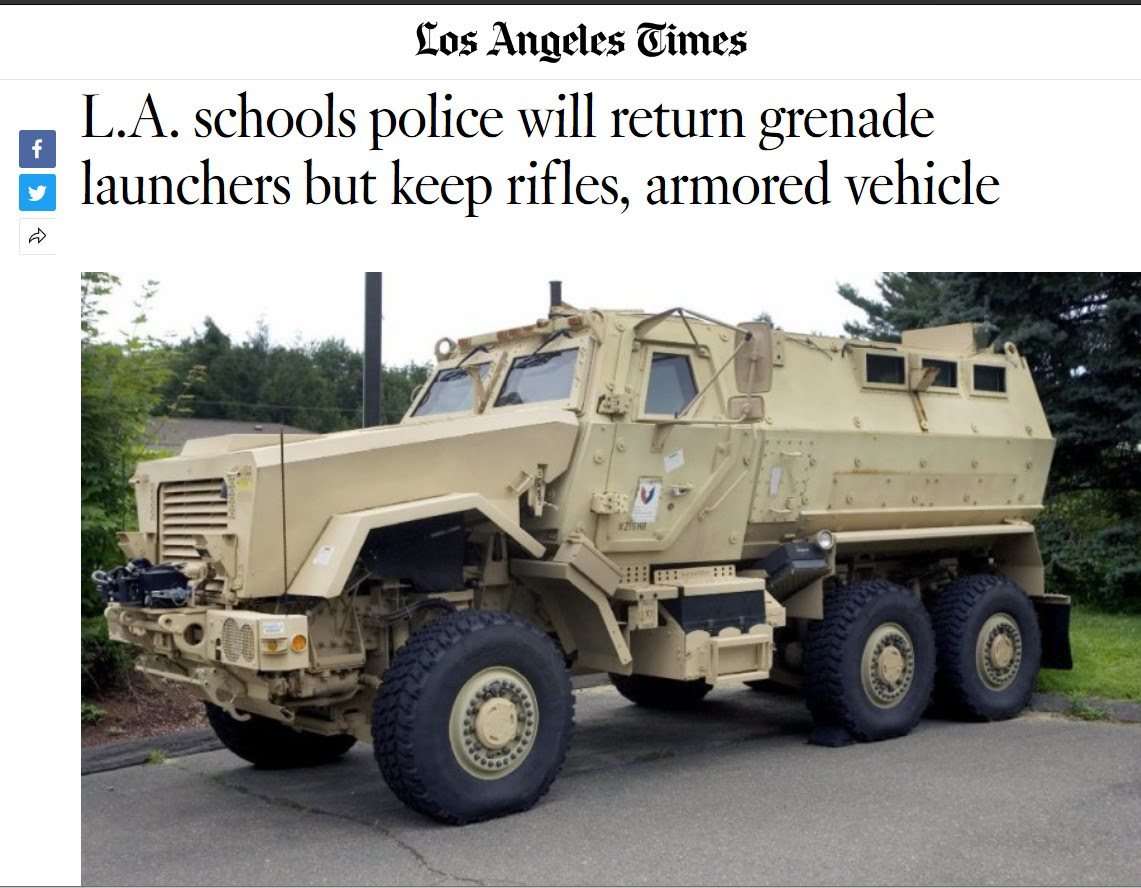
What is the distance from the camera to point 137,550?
24.0 feet

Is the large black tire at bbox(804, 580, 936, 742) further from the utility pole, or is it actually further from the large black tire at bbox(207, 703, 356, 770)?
the utility pole

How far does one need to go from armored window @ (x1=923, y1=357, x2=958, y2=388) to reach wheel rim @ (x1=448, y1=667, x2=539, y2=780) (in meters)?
4.70

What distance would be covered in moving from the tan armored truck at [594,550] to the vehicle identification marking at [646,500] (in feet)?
0.04

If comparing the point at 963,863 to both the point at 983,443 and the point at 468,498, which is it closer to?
the point at 468,498

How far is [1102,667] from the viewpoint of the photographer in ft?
33.5

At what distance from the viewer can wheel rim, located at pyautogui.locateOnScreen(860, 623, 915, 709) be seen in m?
8.75

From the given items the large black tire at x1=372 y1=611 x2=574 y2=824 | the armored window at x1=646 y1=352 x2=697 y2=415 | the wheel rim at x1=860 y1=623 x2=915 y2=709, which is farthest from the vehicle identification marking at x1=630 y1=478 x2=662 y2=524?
the wheel rim at x1=860 y1=623 x2=915 y2=709

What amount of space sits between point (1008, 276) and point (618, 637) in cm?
729

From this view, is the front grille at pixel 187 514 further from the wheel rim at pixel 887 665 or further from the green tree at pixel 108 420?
the wheel rim at pixel 887 665

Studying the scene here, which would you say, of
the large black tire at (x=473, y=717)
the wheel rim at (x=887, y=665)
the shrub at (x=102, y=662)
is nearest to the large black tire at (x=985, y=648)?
the wheel rim at (x=887, y=665)

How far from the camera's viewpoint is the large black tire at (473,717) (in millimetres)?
6344

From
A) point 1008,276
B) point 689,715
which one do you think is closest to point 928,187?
point 689,715

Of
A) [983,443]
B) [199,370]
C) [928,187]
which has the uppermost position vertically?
[928,187]

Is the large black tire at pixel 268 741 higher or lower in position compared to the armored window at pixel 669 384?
lower
